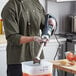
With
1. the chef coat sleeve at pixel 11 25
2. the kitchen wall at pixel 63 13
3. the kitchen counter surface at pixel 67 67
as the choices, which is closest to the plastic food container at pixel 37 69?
the chef coat sleeve at pixel 11 25

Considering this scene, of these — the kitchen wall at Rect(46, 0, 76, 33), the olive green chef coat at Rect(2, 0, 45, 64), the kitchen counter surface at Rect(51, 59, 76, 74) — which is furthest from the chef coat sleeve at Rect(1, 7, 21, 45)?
the kitchen wall at Rect(46, 0, 76, 33)

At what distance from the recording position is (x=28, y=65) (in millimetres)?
1734

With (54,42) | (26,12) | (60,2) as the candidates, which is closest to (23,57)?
(26,12)

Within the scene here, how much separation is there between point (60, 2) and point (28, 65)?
2838mm

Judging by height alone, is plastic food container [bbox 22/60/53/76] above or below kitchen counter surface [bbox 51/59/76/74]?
above

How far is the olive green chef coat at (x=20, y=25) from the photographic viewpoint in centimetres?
222

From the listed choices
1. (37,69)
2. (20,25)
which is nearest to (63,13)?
(20,25)

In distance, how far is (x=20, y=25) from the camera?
232cm

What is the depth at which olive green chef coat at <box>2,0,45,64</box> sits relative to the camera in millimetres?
2225

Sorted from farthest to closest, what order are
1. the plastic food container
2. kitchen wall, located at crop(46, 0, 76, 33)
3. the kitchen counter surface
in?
1. kitchen wall, located at crop(46, 0, 76, 33)
2. the kitchen counter surface
3. the plastic food container

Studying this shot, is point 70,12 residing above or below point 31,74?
above

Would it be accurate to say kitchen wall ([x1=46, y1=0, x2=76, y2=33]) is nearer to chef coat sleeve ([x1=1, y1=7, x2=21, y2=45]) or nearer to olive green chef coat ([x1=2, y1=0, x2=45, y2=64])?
olive green chef coat ([x1=2, y1=0, x2=45, y2=64])

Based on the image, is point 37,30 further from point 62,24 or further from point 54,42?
point 62,24

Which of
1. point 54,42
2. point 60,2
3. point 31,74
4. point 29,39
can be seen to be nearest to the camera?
point 31,74
